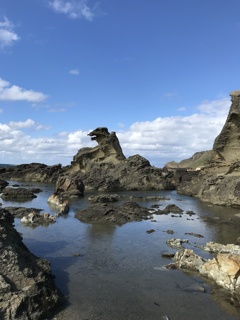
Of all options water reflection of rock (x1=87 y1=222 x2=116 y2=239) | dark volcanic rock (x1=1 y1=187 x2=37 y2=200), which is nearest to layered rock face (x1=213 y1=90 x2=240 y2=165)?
water reflection of rock (x1=87 y1=222 x2=116 y2=239)

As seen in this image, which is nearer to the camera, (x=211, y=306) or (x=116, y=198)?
(x=211, y=306)

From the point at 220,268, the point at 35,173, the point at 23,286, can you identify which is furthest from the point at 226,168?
the point at 35,173

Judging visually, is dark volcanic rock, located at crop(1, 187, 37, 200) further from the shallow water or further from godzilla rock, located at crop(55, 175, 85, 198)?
the shallow water

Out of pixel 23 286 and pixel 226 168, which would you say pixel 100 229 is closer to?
pixel 23 286

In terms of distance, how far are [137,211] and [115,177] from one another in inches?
1021

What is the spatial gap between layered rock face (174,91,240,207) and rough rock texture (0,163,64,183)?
129 ft

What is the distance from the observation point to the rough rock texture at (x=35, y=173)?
230 ft

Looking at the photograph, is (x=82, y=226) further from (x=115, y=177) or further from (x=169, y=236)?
(x=115, y=177)

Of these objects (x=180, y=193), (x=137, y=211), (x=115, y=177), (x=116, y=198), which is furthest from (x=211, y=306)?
(x=115, y=177)

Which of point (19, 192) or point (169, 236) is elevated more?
point (19, 192)

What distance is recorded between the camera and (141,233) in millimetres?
19453

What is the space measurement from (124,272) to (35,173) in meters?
61.6

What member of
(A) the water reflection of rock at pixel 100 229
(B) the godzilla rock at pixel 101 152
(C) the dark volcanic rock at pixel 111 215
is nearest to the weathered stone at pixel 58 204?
(C) the dark volcanic rock at pixel 111 215

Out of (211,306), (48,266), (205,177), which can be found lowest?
(211,306)
